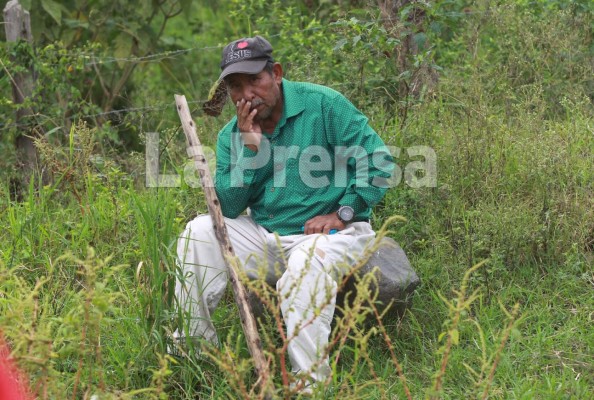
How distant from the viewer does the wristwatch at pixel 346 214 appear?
428cm

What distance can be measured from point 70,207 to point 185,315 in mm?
1770

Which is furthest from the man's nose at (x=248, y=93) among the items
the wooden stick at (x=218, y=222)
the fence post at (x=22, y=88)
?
the fence post at (x=22, y=88)

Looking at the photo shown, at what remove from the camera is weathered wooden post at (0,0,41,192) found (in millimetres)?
6211

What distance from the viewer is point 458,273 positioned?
4820 mm

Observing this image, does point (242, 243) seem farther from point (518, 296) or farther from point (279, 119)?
point (518, 296)

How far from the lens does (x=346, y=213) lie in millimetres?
4285

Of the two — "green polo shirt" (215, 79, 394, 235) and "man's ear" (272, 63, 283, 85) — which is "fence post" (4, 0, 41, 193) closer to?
"green polo shirt" (215, 79, 394, 235)

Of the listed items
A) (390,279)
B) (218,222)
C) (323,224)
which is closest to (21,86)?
(218,222)

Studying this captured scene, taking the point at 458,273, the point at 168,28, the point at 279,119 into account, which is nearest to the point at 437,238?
the point at 458,273

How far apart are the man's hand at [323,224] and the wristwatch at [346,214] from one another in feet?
0.08

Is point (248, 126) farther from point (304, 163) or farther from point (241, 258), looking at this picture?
point (241, 258)

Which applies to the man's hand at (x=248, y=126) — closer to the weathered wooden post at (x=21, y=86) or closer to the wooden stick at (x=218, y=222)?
the wooden stick at (x=218, y=222)

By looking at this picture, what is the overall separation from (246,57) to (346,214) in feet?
2.77

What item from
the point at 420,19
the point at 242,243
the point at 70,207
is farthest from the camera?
the point at 420,19
